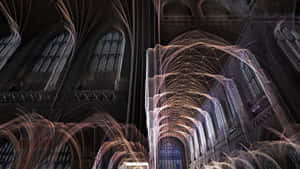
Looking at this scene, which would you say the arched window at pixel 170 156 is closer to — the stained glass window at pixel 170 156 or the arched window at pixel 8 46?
the stained glass window at pixel 170 156

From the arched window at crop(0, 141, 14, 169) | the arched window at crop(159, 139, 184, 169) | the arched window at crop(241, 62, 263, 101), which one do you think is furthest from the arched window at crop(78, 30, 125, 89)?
the arched window at crop(159, 139, 184, 169)

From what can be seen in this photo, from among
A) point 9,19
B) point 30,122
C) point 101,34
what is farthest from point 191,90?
point 9,19

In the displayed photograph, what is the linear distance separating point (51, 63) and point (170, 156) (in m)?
18.2

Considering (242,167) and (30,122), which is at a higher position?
(30,122)

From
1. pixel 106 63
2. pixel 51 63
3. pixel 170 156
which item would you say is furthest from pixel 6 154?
pixel 170 156

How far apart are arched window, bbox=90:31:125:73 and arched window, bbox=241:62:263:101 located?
24.9 feet

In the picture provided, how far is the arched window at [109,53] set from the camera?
9680 mm

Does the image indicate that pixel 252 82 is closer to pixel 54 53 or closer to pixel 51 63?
pixel 51 63

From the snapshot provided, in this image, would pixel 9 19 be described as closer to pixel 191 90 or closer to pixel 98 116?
pixel 98 116

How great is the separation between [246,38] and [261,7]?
A: 1752 mm

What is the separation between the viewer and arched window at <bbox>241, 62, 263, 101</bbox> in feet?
22.8

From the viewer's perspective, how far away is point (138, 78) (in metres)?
7.50

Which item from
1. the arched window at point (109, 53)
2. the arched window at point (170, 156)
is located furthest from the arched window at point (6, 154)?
the arched window at point (170, 156)

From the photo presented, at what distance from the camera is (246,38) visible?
7.23 meters
